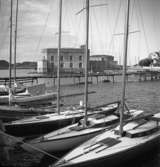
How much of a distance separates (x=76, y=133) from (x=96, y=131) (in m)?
1.42

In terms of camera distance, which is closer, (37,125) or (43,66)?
(37,125)

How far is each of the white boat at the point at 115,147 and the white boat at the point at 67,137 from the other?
39.7 inches

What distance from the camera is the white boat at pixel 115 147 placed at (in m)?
10.3

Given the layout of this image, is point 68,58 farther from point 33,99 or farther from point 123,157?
point 123,157

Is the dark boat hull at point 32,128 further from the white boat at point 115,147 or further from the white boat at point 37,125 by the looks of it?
the white boat at point 115,147

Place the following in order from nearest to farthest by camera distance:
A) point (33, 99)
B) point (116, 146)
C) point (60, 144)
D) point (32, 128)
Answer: point (116, 146)
point (60, 144)
point (32, 128)
point (33, 99)

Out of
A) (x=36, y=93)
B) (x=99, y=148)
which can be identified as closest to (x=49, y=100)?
(x=36, y=93)

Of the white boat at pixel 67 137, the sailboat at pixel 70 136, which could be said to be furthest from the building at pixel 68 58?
the white boat at pixel 67 137

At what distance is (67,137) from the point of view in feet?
42.3

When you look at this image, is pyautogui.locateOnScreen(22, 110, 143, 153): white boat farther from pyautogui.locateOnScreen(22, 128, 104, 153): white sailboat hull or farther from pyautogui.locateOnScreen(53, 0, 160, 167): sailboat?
pyautogui.locateOnScreen(53, 0, 160, 167): sailboat

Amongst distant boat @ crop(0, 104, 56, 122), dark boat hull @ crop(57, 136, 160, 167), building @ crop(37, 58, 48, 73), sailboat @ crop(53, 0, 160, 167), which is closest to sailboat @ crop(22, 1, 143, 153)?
sailboat @ crop(53, 0, 160, 167)

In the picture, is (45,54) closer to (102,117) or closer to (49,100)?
(49,100)

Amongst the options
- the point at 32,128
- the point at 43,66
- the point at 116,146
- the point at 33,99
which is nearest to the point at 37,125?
the point at 32,128

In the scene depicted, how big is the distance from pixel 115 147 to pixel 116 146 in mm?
128
